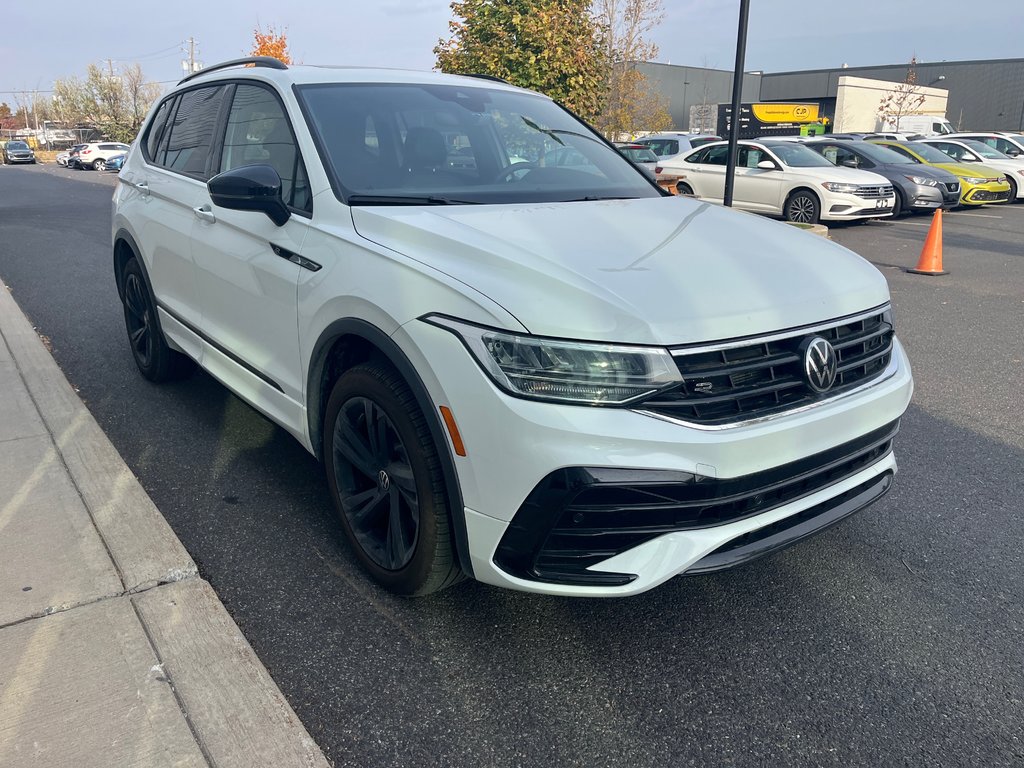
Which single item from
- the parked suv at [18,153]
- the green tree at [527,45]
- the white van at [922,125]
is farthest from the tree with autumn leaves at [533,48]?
the parked suv at [18,153]

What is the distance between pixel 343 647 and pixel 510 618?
0.56 m

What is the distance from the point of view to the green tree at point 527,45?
1554 cm

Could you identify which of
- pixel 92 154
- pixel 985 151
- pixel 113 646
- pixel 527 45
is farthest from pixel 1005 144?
pixel 92 154

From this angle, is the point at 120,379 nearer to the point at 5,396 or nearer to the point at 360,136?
the point at 5,396

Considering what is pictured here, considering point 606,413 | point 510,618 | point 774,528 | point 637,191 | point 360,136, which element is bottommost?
point 510,618

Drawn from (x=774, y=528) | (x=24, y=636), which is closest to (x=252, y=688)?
(x=24, y=636)

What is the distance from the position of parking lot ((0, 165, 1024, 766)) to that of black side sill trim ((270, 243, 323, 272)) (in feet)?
3.63

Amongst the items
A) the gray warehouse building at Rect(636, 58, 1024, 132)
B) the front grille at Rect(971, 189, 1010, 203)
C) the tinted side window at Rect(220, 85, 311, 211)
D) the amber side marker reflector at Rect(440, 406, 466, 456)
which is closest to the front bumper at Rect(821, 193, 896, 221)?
the front grille at Rect(971, 189, 1010, 203)

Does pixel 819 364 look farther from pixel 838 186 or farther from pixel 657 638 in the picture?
pixel 838 186

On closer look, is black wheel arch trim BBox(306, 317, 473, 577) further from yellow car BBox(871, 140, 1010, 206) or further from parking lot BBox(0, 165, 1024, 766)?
yellow car BBox(871, 140, 1010, 206)

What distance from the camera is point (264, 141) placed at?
140 inches

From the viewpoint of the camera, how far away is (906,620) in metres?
2.80

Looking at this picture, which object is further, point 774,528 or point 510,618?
point 510,618

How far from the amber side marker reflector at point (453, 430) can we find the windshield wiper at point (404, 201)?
101 centimetres
